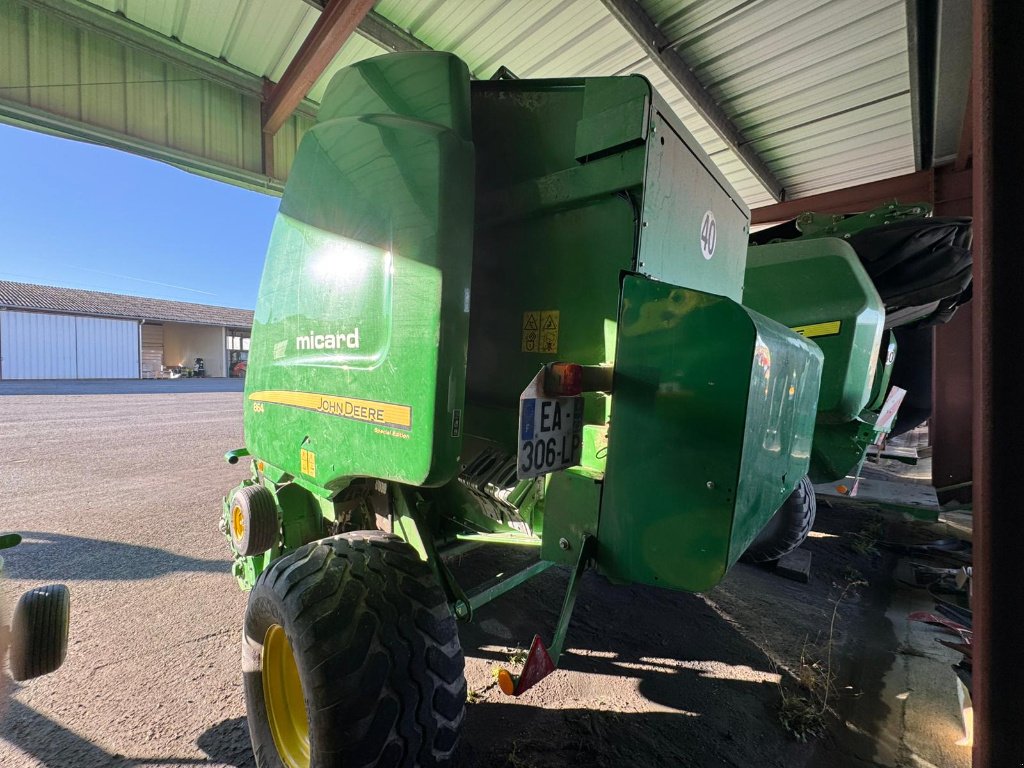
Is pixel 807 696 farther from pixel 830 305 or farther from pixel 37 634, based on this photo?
pixel 37 634

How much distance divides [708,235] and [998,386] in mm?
1441

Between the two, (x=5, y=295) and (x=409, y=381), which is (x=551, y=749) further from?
(x=5, y=295)

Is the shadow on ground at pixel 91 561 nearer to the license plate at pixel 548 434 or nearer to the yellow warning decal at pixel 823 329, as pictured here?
the license plate at pixel 548 434

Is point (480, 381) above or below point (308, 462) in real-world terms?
above

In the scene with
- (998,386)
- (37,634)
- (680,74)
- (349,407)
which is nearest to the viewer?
(998,386)

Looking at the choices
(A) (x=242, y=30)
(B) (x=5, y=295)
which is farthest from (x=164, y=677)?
(B) (x=5, y=295)

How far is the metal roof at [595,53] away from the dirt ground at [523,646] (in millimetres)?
4161

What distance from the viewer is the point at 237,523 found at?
95.9 inches

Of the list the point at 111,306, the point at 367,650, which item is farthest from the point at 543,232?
the point at 111,306

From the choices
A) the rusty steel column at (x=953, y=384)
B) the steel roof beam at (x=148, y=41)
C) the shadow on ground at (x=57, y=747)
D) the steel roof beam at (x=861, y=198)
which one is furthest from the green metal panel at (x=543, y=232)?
the rusty steel column at (x=953, y=384)

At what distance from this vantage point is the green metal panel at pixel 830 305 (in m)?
3.36

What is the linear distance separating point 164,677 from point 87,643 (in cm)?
65

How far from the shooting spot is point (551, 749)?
1.93 meters

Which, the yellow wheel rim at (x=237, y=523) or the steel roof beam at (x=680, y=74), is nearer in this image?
the yellow wheel rim at (x=237, y=523)
